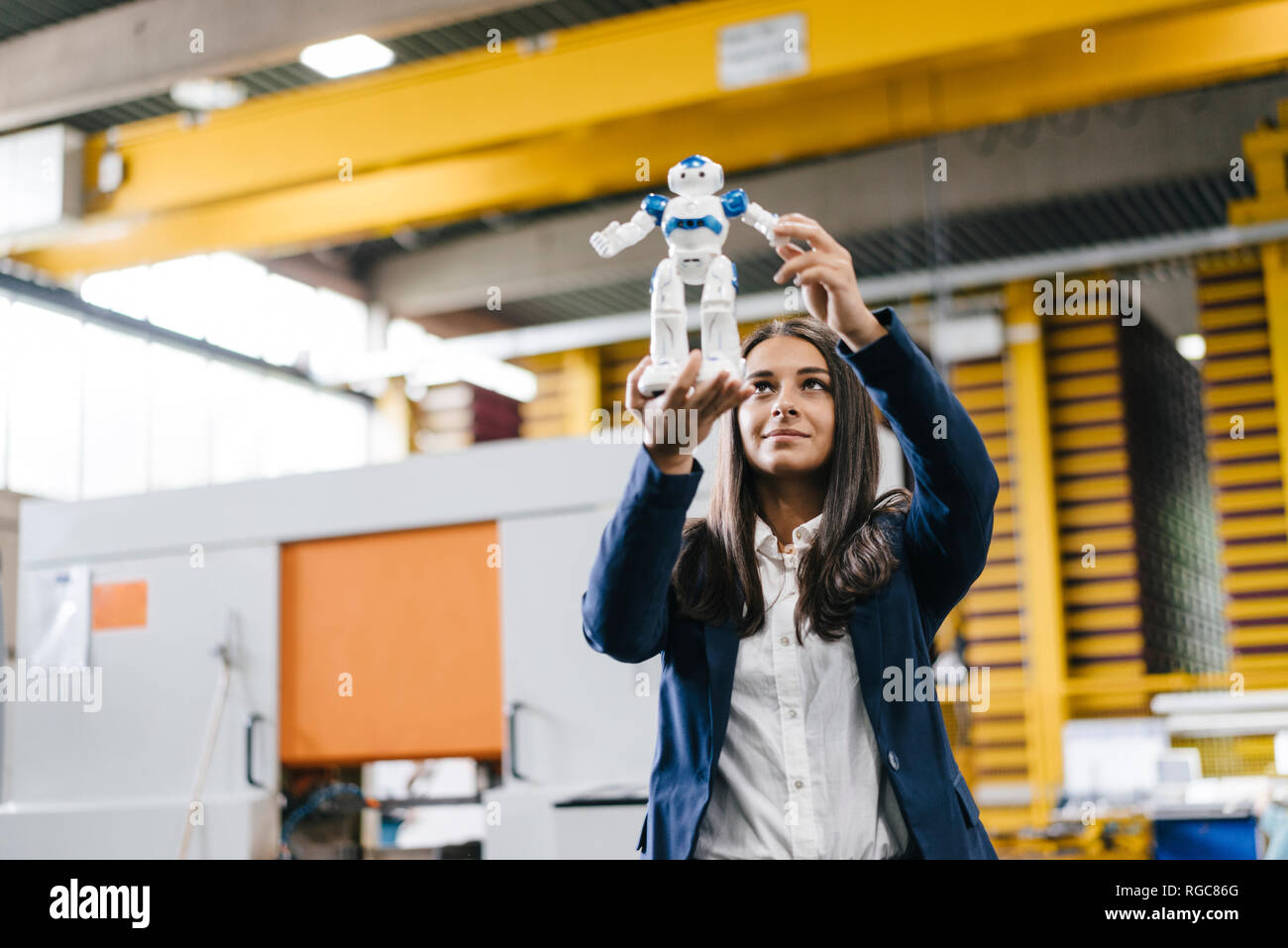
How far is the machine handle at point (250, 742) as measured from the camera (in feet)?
13.9

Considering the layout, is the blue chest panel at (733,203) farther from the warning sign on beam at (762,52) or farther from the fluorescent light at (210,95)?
the fluorescent light at (210,95)

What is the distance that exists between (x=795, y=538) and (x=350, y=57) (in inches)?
304

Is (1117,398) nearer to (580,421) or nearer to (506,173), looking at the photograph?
(580,421)

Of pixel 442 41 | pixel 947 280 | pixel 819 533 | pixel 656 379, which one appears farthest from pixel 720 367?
pixel 947 280

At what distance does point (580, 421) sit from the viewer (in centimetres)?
1210

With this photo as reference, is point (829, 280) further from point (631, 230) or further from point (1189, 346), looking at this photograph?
point (1189, 346)

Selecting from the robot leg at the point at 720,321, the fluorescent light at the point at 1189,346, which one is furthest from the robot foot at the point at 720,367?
the fluorescent light at the point at 1189,346

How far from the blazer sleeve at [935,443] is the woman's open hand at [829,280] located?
0.02 meters

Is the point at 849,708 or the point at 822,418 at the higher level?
the point at 822,418

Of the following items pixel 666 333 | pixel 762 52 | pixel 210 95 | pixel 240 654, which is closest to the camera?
pixel 666 333

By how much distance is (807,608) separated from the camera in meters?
1.29

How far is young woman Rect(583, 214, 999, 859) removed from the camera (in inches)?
47.9

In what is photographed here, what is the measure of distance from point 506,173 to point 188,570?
10.4 ft
